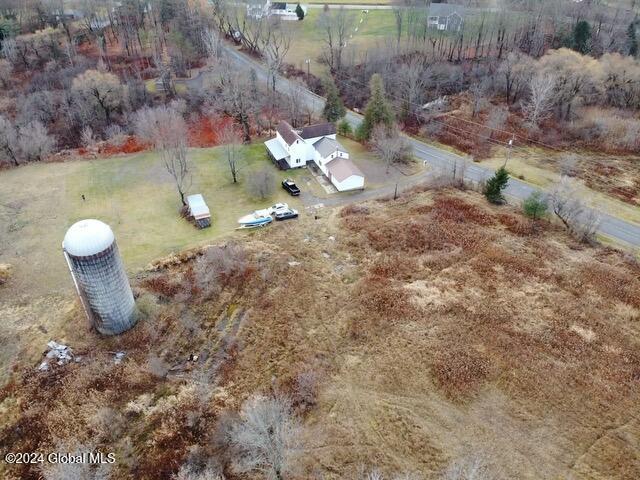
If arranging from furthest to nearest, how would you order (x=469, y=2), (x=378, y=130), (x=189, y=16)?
(x=469, y=2) < (x=189, y=16) < (x=378, y=130)

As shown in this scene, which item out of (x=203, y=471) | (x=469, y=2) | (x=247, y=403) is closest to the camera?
(x=203, y=471)

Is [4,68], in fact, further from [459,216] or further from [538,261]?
[538,261]

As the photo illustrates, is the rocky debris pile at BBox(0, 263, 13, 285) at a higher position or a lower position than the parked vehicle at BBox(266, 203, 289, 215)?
lower

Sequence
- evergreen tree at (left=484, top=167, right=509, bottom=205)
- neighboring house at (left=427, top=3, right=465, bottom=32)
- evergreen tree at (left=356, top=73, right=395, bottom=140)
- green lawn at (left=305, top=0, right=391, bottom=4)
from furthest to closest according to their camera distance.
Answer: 1. green lawn at (left=305, top=0, right=391, bottom=4)
2. neighboring house at (left=427, top=3, right=465, bottom=32)
3. evergreen tree at (left=356, top=73, right=395, bottom=140)
4. evergreen tree at (left=484, top=167, right=509, bottom=205)

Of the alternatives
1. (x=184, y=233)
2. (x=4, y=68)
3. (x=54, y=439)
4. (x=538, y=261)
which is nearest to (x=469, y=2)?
(x=538, y=261)

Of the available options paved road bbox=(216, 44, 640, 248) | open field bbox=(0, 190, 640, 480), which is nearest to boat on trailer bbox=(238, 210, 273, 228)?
open field bbox=(0, 190, 640, 480)

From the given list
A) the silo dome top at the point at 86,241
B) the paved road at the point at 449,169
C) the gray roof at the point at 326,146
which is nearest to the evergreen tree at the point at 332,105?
the paved road at the point at 449,169

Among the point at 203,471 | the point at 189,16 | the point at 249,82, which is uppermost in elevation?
the point at 189,16

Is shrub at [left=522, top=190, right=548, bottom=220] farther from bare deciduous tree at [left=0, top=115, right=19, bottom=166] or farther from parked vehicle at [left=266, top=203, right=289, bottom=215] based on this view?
bare deciduous tree at [left=0, top=115, right=19, bottom=166]
